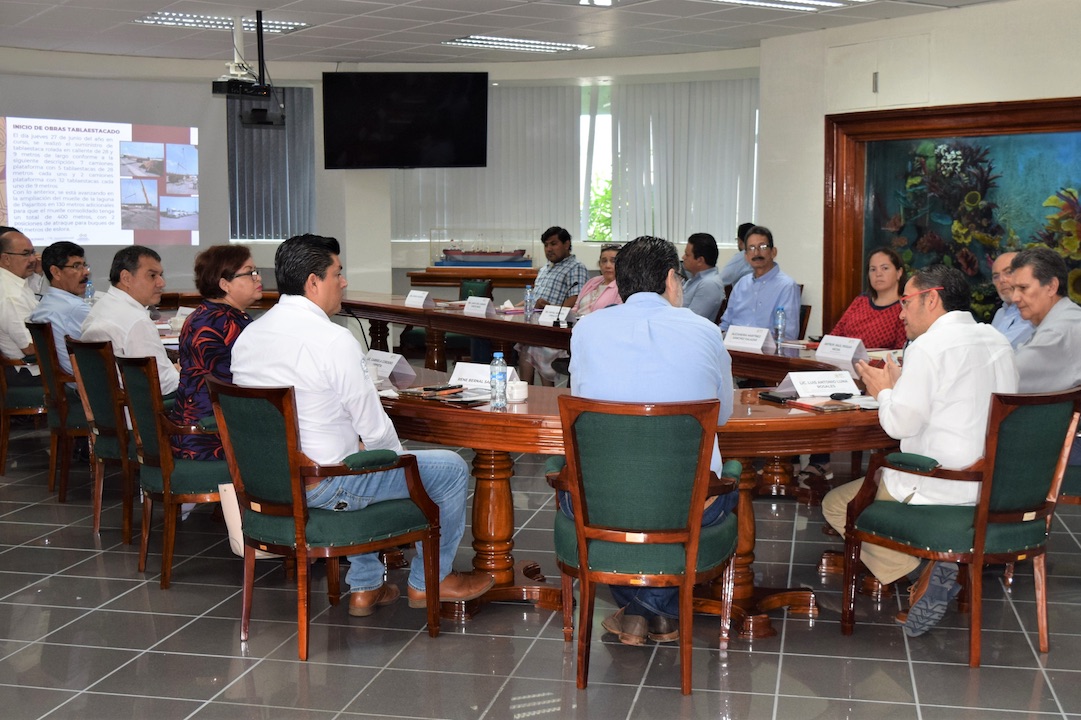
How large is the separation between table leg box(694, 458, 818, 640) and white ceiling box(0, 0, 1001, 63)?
4.54 metres

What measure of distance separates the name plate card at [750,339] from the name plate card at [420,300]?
10.4 feet

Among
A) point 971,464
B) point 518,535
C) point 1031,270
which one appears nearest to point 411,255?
point 518,535

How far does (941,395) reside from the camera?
3361mm

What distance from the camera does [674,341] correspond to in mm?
3049

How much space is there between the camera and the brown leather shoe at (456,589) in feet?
12.2

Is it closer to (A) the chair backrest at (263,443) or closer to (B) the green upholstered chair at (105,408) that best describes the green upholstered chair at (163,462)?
(B) the green upholstered chair at (105,408)

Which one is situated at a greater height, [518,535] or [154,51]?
[154,51]

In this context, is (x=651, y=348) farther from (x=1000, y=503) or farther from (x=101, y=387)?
(x=101, y=387)

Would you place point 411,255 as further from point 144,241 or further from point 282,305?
point 282,305

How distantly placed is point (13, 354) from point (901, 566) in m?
4.97

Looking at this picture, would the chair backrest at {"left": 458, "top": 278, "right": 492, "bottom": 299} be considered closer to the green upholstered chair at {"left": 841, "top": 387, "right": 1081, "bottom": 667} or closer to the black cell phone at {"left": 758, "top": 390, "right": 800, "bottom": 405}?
the black cell phone at {"left": 758, "top": 390, "right": 800, "bottom": 405}

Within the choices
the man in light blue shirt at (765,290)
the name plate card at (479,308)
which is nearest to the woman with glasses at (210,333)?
the man in light blue shirt at (765,290)

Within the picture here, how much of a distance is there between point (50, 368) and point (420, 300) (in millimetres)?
3598

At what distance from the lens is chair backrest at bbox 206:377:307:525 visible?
3.23 m
